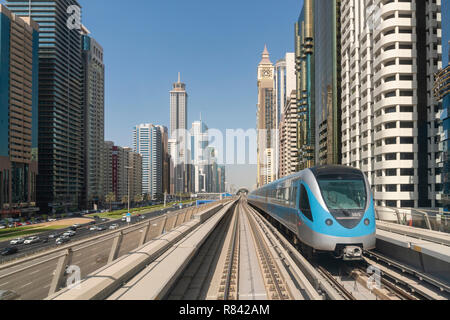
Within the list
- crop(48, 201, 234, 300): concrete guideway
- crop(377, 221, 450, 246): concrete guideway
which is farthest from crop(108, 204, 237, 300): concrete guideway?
crop(377, 221, 450, 246): concrete guideway

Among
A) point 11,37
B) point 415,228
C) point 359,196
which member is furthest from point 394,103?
point 11,37

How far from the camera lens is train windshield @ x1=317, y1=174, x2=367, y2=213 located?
10.4m

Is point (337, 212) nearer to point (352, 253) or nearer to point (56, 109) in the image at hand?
point (352, 253)

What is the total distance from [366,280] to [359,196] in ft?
9.24

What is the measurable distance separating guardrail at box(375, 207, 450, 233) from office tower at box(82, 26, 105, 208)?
391 ft

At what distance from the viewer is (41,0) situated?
103062mm

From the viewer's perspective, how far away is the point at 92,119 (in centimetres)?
12750

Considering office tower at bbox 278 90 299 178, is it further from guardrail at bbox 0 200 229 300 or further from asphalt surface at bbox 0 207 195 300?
asphalt surface at bbox 0 207 195 300

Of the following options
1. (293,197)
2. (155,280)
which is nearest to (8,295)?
(155,280)

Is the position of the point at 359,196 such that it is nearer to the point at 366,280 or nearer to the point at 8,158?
the point at 366,280

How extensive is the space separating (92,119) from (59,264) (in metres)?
135

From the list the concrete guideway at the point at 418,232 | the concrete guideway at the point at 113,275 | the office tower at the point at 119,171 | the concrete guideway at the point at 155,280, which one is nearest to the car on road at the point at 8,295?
the concrete guideway at the point at 113,275

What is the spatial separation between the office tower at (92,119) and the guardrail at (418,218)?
119 meters

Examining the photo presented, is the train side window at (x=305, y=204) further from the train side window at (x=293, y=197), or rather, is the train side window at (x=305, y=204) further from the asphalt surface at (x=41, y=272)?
the asphalt surface at (x=41, y=272)
